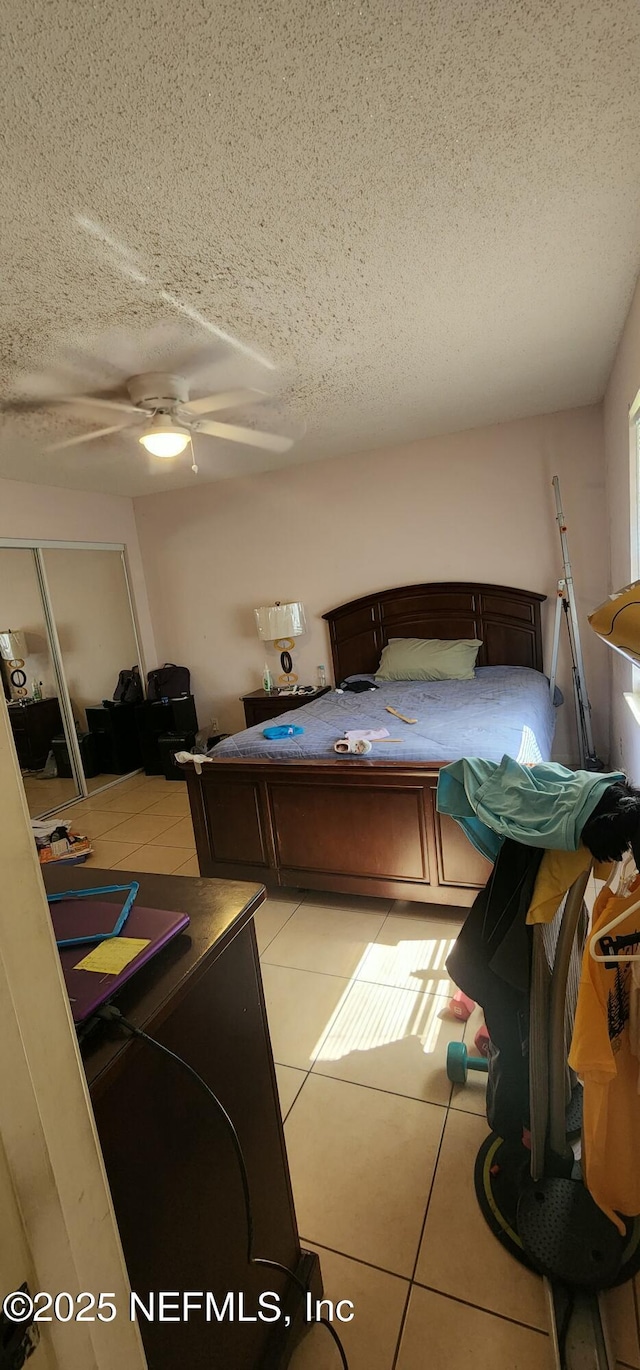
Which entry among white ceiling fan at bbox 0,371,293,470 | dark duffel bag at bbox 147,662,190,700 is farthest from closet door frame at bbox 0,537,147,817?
white ceiling fan at bbox 0,371,293,470

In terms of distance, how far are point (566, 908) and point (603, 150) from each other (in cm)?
188

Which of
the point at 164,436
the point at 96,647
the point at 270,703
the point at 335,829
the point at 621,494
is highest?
the point at 164,436

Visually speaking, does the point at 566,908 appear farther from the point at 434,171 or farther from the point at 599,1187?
the point at 434,171

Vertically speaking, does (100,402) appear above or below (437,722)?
above

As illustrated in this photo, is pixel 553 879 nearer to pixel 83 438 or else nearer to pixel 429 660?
pixel 429 660

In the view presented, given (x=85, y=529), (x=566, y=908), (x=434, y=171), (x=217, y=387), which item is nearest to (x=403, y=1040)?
(x=566, y=908)

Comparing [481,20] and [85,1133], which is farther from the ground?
[481,20]

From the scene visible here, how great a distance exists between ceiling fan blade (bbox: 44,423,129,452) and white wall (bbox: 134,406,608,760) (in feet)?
5.25

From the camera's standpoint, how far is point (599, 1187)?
3.68 feet

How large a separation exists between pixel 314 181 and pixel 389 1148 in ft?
8.38

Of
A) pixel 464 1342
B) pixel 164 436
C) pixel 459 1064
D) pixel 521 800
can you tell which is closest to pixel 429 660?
pixel 164 436

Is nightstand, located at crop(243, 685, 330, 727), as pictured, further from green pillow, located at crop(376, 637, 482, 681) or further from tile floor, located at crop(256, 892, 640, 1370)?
tile floor, located at crop(256, 892, 640, 1370)

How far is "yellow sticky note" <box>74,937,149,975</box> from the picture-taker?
30.5 inches

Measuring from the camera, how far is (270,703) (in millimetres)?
4535
